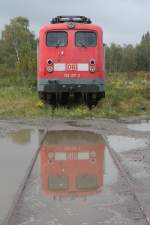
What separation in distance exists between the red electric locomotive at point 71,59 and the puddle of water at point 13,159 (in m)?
4.46

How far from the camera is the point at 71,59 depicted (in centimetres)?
1772

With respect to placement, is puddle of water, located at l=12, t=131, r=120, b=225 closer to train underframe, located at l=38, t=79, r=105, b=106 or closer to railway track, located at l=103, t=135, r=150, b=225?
railway track, located at l=103, t=135, r=150, b=225

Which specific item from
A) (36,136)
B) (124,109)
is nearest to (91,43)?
(124,109)

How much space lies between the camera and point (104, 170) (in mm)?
8367

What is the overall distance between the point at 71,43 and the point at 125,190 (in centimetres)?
1160

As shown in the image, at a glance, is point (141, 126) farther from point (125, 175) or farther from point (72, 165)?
point (125, 175)

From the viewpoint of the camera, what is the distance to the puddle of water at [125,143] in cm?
1081

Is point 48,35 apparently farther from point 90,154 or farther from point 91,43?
point 90,154

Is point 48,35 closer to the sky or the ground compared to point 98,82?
closer to the sky

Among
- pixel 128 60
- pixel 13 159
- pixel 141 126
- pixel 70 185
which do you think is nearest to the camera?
pixel 70 185

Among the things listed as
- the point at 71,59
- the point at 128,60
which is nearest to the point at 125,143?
the point at 71,59

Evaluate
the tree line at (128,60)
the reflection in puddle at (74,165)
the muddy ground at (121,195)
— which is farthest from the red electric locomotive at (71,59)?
the tree line at (128,60)

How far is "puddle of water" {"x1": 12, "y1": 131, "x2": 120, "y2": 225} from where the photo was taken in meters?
5.66

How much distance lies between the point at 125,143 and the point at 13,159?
331 centimetres
